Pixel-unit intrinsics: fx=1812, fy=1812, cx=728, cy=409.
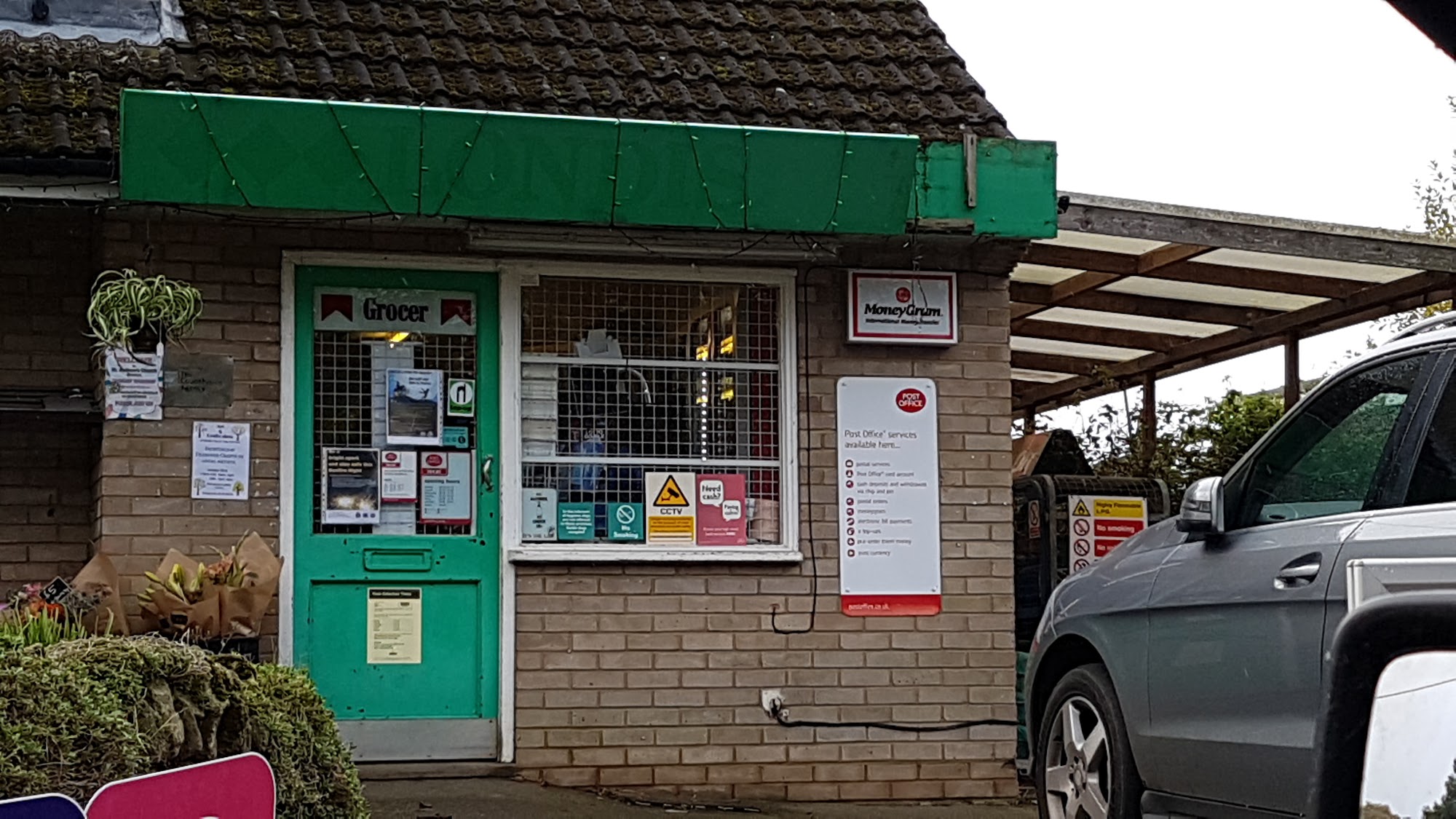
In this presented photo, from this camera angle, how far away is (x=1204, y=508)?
19.5ft

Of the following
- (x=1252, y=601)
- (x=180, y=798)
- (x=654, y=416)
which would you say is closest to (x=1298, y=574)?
(x=1252, y=601)

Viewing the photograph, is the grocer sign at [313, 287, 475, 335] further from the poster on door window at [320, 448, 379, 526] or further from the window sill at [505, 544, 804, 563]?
the window sill at [505, 544, 804, 563]

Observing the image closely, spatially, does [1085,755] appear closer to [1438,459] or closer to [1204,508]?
[1204,508]

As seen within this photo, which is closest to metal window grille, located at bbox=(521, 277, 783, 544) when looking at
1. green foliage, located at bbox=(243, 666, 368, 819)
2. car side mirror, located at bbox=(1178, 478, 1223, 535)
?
car side mirror, located at bbox=(1178, 478, 1223, 535)

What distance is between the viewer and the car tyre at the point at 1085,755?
20.4ft

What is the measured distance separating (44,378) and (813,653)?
381 centimetres

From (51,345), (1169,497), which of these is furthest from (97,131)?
(1169,497)

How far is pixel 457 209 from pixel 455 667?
212 centimetres

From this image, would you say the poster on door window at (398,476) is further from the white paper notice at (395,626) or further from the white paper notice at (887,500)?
the white paper notice at (887,500)

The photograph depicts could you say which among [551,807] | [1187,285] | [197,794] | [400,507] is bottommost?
[551,807]

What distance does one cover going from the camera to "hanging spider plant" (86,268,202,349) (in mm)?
7449

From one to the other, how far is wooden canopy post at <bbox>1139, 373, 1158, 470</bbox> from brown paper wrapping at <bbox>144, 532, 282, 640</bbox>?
6153 millimetres

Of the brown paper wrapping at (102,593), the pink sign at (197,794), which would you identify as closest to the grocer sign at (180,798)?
the pink sign at (197,794)

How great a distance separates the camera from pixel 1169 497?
11086mm
